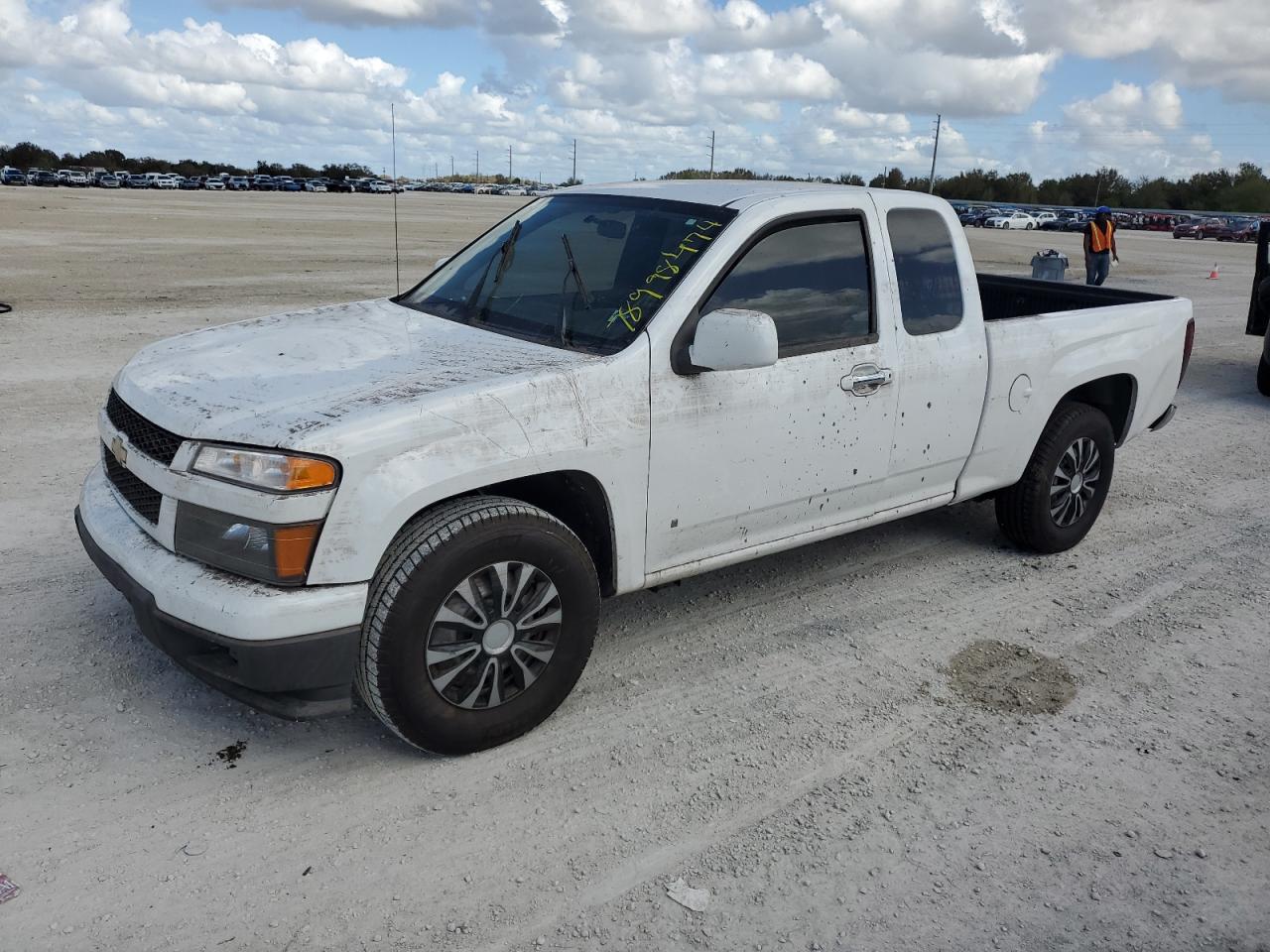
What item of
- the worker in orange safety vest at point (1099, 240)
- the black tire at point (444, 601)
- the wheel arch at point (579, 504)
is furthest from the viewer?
the worker in orange safety vest at point (1099, 240)

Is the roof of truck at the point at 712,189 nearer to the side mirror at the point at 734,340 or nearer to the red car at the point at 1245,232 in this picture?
the side mirror at the point at 734,340

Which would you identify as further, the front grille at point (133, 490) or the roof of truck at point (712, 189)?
the roof of truck at point (712, 189)

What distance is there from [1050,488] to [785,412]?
2.05 metres

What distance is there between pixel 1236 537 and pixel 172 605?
18.2ft

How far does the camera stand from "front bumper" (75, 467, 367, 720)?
299 cm

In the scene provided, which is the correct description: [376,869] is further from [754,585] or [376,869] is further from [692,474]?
[754,585]

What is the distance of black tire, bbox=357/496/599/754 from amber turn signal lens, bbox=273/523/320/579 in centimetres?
24

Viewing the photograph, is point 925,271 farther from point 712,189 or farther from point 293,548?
point 293,548

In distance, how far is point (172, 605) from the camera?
3.12 meters

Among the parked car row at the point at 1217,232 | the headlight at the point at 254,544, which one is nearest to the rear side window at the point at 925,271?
the headlight at the point at 254,544

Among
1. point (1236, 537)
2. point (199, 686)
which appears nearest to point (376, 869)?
point (199, 686)

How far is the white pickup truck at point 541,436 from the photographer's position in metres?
3.08

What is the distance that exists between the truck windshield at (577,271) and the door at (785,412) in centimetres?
21

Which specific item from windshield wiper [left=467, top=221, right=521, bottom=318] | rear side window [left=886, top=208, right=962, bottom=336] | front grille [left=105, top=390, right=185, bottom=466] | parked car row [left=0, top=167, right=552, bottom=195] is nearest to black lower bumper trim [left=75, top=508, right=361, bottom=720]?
front grille [left=105, top=390, right=185, bottom=466]
